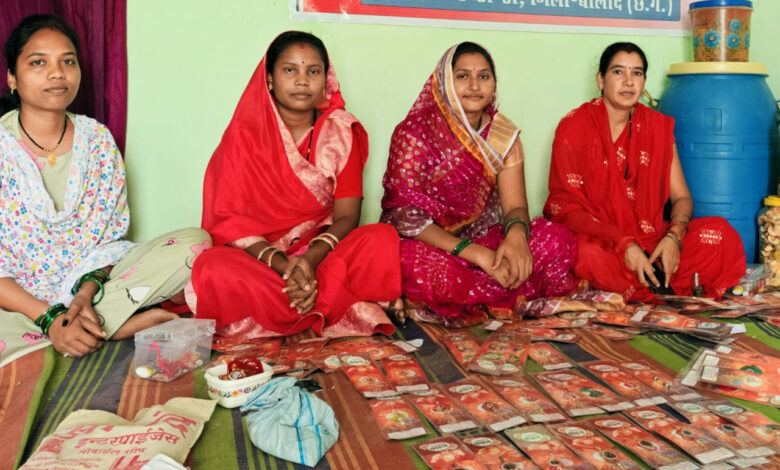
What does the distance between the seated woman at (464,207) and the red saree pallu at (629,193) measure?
0.86 ft

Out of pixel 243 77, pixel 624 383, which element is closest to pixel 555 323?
pixel 624 383

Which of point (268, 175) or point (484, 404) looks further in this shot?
point (268, 175)

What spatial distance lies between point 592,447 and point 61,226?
2.08 meters

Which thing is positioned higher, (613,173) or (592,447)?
(613,173)

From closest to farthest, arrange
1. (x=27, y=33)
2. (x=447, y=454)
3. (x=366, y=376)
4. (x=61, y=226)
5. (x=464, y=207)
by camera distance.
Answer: (x=447, y=454) < (x=366, y=376) < (x=27, y=33) < (x=61, y=226) < (x=464, y=207)

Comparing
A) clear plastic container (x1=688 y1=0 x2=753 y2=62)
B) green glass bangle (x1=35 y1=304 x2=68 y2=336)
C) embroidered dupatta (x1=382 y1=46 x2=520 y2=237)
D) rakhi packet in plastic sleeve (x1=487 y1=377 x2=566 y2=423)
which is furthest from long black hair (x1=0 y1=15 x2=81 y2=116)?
clear plastic container (x1=688 y1=0 x2=753 y2=62)

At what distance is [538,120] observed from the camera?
12.3 ft

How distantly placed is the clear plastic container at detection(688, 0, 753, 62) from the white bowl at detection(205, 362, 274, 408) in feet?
9.38

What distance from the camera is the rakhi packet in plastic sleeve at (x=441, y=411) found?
1871mm

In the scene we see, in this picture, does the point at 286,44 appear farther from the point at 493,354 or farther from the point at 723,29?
the point at 723,29

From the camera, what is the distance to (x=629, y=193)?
3254 millimetres

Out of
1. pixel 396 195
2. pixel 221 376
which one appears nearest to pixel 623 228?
pixel 396 195

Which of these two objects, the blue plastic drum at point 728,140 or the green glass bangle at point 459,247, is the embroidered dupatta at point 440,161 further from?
the blue plastic drum at point 728,140

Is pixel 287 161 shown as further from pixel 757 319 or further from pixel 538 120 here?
pixel 757 319
